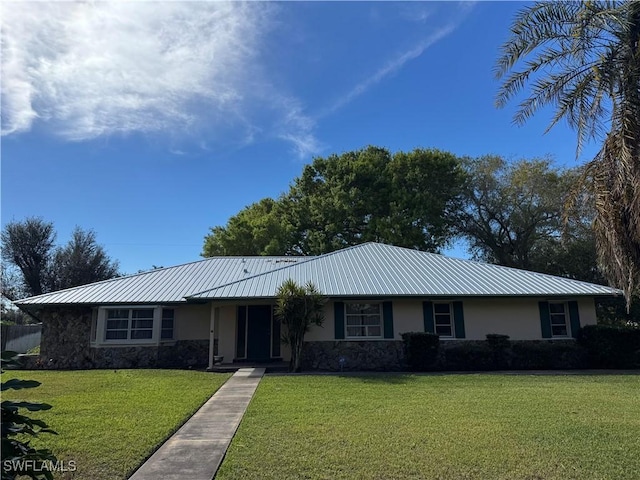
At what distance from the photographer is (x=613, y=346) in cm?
1502

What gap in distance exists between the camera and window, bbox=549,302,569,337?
1625 centimetres

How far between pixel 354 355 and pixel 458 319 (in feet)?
13.3

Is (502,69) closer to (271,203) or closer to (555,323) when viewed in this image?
(555,323)

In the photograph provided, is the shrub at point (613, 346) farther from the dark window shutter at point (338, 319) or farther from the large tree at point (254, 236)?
the large tree at point (254, 236)

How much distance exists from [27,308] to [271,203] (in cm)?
2293

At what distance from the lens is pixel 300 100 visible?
1595 centimetres

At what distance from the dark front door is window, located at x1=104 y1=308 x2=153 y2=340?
3769 millimetres

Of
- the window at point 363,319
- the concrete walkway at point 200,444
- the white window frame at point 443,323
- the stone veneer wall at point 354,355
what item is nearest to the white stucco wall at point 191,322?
the stone veneer wall at point 354,355

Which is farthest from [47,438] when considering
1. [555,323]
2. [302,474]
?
[555,323]

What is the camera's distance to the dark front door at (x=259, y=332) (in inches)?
666

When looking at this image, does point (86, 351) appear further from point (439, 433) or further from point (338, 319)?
point (439, 433)

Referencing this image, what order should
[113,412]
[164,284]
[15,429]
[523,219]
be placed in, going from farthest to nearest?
[523,219] → [164,284] → [113,412] → [15,429]

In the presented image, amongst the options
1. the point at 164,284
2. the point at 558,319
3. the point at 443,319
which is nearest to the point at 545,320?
the point at 558,319

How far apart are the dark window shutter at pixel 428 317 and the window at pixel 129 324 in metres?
10.3
